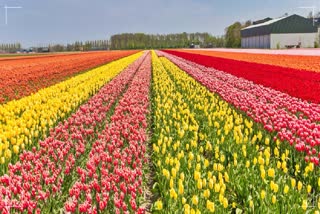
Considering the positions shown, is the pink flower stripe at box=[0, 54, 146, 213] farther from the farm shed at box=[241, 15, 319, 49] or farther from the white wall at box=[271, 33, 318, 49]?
the farm shed at box=[241, 15, 319, 49]

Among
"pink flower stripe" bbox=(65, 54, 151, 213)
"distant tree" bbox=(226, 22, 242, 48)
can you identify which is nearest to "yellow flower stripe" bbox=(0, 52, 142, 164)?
"pink flower stripe" bbox=(65, 54, 151, 213)

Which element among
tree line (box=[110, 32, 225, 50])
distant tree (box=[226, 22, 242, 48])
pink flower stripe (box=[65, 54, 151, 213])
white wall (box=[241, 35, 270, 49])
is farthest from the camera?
tree line (box=[110, 32, 225, 50])

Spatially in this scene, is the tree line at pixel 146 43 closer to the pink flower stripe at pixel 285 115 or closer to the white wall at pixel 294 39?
the white wall at pixel 294 39

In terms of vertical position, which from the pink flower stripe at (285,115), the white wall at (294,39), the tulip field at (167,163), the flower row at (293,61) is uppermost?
the white wall at (294,39)

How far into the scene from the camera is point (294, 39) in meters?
91.8

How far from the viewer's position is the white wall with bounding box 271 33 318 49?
91125 millimetres

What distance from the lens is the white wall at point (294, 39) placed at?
3588 inches

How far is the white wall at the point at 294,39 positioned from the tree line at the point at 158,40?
69.6 metres

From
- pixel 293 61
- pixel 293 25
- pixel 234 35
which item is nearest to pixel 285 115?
pixel 293 61

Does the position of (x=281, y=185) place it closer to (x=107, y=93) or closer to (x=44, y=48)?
(x=107, y=93)

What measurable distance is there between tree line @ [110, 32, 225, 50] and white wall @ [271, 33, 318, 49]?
69.6 meters

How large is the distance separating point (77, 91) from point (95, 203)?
10.8 metres

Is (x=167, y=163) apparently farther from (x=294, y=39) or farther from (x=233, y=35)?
(x=233, y=35)

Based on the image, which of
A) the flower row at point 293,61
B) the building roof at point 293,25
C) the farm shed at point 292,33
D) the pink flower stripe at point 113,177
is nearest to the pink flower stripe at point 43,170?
the pink flower stripe at point 113,177
